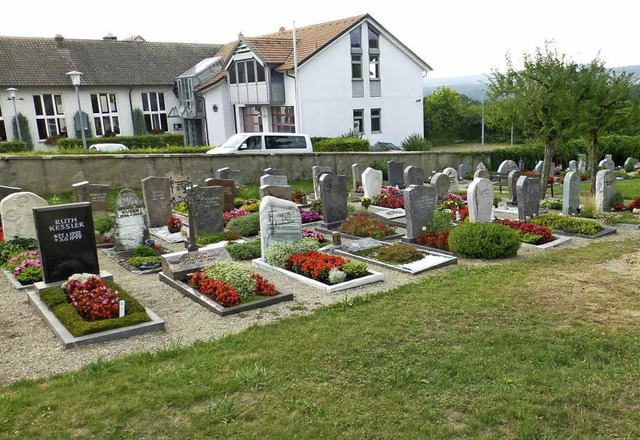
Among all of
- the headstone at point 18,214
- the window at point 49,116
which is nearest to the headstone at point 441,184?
the headstone at point 18,214

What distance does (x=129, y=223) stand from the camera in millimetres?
13133

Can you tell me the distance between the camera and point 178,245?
1420 centimetres

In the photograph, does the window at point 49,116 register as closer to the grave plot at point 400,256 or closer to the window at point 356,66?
the window at point 356,66

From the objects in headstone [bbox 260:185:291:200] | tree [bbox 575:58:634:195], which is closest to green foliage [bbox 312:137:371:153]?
tree [bbox 575:58:634:195]

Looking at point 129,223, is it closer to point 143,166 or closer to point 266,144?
point 143,166

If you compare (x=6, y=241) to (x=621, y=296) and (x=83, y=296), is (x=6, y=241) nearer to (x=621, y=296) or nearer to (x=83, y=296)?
(x=83, y=296)

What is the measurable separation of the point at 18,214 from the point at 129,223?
2.65 meters

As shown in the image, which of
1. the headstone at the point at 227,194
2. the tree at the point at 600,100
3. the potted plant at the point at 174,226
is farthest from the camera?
the tree at the point at 600,100

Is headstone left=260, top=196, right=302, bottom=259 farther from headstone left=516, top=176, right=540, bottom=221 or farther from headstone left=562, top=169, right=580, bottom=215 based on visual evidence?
headstone left=562, top=169, right=580, bottom=215

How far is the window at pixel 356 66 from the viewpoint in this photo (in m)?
35.1

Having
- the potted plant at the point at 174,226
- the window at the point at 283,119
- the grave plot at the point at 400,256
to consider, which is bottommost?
the grave plot at the point at 400,256

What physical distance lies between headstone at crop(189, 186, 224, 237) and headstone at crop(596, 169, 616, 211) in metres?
10.7

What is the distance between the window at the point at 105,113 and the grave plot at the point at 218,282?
30.9 meters

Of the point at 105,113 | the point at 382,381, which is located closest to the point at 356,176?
the point at 382,381
